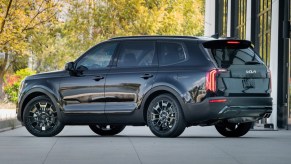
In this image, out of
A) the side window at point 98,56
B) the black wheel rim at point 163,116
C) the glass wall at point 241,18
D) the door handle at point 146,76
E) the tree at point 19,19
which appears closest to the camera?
the black wheel rim at point 163,116

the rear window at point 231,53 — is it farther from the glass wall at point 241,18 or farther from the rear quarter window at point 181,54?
the glass wall at point 241,18

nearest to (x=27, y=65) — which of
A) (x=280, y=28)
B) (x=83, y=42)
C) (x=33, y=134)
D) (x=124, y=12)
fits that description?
(x=83, y=42)

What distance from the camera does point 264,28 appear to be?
1068 inches

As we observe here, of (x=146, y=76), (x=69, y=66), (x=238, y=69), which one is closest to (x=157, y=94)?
(x=146, y=76)

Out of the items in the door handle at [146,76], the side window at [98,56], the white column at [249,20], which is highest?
the white column at [249,20]

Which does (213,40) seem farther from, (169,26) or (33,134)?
(169,26)

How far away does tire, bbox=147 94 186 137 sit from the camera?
16797 mm

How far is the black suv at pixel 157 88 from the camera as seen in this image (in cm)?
1659

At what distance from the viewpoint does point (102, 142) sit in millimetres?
15898

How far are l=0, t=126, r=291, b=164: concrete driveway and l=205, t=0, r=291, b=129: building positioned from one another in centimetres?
708

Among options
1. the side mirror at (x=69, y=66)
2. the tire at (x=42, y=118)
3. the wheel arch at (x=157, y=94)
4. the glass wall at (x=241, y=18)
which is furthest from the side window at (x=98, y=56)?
the glass wall at (x=241, y=18)

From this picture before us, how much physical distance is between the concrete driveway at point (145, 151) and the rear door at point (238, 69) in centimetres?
90

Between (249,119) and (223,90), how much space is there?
0.78m

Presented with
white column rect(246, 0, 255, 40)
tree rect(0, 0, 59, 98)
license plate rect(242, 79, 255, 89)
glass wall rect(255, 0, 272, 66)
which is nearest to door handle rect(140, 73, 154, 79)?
license plate rect(242, 79, 255, 89)
